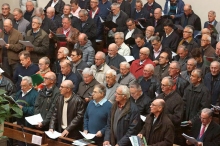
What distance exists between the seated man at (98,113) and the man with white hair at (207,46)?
285 centimetres

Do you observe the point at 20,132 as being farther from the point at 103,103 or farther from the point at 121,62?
the point at 121,62

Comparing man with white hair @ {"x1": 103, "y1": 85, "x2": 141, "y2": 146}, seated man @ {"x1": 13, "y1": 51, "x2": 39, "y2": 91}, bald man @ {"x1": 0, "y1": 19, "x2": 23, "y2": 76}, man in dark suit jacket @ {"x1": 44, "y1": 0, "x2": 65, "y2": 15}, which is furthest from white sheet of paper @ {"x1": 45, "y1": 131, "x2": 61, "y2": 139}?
man in dark suit jacket @ {"x1": 44, "y1": 0, "x2": 65, "y2": 15}

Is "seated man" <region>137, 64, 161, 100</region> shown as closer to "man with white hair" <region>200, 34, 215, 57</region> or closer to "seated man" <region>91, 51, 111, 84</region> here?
"seated man" <region>91, 51, 111, 84</region>

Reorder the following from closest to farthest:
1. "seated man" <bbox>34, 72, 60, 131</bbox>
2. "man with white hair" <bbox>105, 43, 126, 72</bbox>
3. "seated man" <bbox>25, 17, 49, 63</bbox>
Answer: "seated man" <bbox>34, 72, 60, 131</bbox> → "man with white hair" <bbox>105, 43, 126, 72</bbox> → "seated man" <bbox>25, 17, 49, 63</bbox>

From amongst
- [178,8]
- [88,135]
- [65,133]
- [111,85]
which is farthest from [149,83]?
[178,8]

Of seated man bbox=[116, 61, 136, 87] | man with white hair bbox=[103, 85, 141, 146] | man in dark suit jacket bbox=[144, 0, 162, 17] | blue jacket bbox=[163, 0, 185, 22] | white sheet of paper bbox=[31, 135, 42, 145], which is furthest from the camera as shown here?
man in dark suit jacket bbox=[144, 0, 162, 17]

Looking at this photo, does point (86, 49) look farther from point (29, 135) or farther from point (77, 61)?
point (29, 135)

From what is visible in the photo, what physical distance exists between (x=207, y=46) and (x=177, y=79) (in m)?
1.59

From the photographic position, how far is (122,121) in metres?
7.59

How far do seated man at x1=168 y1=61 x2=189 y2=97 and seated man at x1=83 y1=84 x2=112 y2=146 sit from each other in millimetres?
1328

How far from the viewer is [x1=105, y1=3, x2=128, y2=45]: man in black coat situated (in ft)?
39.1

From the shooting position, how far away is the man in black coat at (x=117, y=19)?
39.1 feet

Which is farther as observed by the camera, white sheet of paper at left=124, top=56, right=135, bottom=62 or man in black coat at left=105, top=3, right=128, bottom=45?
man in black coat at left=105, top=3, right=128, bottom=45

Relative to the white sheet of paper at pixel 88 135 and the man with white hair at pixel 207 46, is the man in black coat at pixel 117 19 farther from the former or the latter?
the white sheet of paper at pixel 88 135
